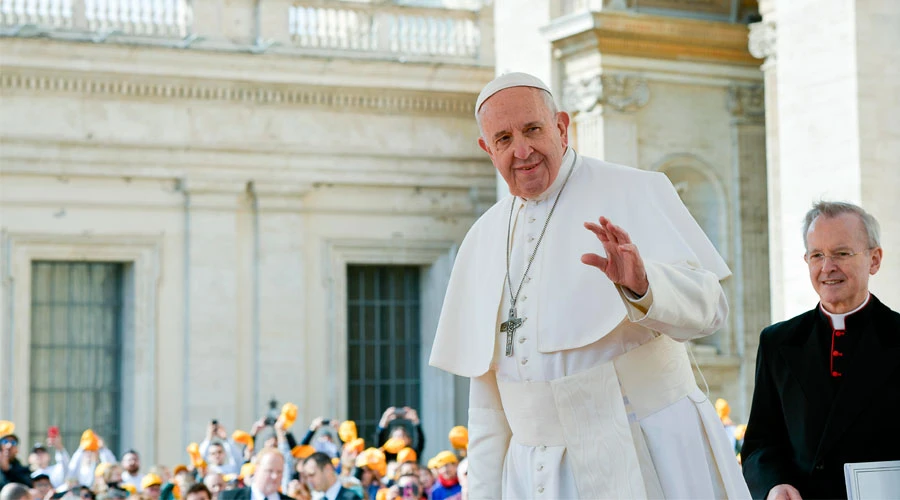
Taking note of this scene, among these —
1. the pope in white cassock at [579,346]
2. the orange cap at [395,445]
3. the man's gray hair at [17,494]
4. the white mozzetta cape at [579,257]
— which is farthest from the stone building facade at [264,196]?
the pope in white cassock at [579,346]

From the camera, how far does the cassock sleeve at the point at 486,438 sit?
155 inches

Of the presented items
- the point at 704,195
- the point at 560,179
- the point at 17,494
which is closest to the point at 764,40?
the point at 704,195

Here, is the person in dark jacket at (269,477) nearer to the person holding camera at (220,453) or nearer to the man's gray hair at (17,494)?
the man's gray hair at (17,494)

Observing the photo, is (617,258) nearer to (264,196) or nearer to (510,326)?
(510,326)

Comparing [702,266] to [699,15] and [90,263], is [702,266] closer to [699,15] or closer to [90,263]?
[699,15]

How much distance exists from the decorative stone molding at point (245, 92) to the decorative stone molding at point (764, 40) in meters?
6.26

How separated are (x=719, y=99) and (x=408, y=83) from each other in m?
4.56

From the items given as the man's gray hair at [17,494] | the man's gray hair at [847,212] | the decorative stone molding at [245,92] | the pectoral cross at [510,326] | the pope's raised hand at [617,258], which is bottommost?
the man's gray hair at [17,494]

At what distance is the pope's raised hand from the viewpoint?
3361 mm

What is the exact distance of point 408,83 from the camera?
18.0 meters

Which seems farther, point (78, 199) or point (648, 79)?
point (78, 199)

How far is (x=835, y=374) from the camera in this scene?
408 centimetres

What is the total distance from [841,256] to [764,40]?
28.7 feet

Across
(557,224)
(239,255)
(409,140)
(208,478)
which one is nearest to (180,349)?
(239,255)
